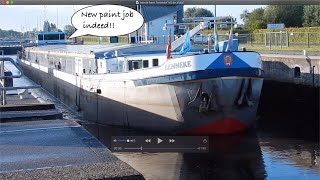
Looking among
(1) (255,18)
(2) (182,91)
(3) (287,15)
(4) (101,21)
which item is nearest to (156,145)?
(2) (182,91)

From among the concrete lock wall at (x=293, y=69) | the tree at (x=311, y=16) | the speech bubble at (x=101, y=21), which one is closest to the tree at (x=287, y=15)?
the tree at (x=311, y=16)

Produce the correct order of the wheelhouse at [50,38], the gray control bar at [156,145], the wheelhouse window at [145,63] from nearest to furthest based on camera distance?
the gray control bar at [156,145] → the wheelhouse window at [145,63] → the wheelhouse at [50,38]

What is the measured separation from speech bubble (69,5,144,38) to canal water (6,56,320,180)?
→ 366cm

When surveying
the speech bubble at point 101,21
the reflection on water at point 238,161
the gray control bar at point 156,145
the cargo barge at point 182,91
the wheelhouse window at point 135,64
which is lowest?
the reflection on water at point 238,161

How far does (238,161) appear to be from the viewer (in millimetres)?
12984

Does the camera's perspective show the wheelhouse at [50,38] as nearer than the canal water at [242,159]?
No

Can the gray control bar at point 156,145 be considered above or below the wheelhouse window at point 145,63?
below

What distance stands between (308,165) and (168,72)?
548 cm

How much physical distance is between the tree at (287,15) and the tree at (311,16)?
2184mm

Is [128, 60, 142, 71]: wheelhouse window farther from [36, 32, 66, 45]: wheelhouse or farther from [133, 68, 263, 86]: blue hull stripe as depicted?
[36, 32, 66, 45]: wheelhouse

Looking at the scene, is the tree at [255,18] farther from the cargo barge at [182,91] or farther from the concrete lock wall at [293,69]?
the cargo barge at [182,91]

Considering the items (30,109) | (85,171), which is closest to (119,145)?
(30,109)

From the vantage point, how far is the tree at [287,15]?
1735 inches

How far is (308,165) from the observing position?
12.4 metres
